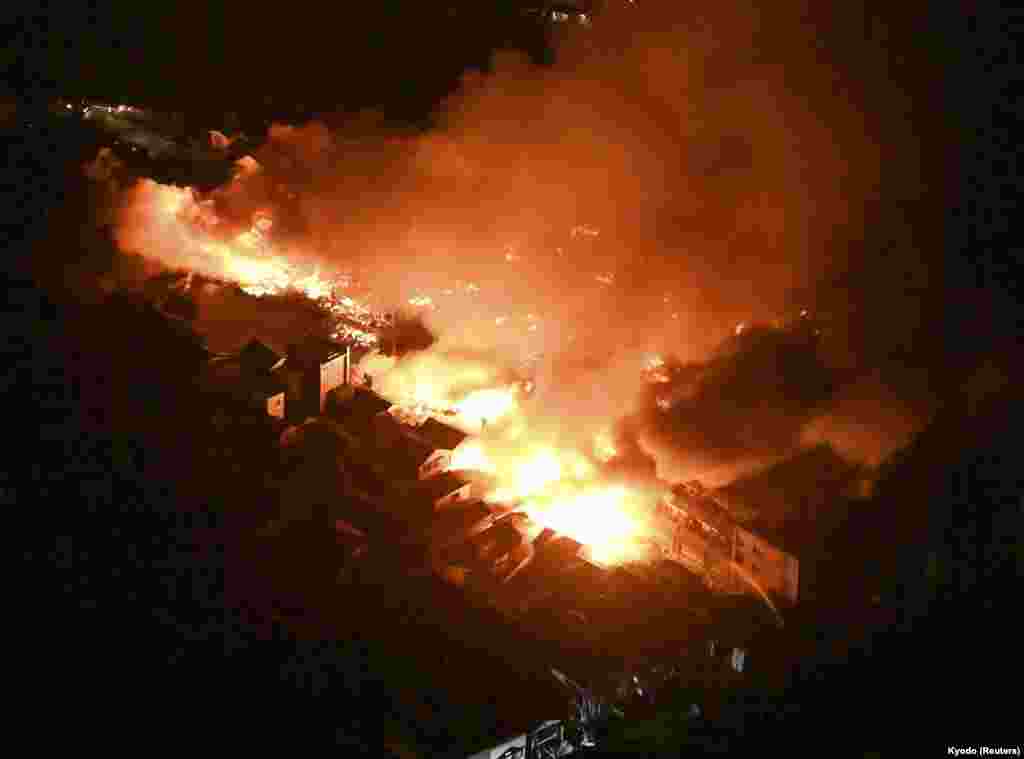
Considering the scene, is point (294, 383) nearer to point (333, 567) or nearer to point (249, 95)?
point (333, 567)

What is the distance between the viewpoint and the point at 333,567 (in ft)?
32.2

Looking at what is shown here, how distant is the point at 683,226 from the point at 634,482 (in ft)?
19.7

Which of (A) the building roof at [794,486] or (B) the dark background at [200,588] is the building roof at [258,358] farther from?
(A) the building roof at [794,486]

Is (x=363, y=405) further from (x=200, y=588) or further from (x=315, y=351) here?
(x=200, y=588)

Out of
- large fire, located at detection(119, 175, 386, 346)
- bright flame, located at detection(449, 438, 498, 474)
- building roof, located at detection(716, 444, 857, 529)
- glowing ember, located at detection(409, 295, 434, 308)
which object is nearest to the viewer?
building roof, located at detection(716, 444, 857, 529)

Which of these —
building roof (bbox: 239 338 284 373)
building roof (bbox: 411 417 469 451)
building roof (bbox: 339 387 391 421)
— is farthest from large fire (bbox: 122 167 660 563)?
building roof (bbox: 239 338 284 373)

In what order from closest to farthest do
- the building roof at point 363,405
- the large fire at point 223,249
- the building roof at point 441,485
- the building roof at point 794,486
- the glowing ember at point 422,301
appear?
the building roof at point 441,485 → the building roof at point 794,486 → the building roof at point 363,405 → the large fire at point 223,249 → the glowing ember at point 422,301

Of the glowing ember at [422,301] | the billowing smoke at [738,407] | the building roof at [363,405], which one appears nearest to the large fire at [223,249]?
the glowing ember at [422,301]

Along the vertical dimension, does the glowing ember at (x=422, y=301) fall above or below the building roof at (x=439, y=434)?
above

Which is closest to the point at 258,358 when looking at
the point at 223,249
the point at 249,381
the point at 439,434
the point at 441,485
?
the point at 249,381

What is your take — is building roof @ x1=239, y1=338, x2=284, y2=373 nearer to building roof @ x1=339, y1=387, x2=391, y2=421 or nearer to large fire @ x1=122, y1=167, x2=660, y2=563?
building roof @ x1=339, y1=387, x2=391, y2=421

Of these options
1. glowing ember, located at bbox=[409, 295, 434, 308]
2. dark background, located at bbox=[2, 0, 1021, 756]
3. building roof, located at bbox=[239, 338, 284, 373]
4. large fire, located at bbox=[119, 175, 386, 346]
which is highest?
large fire, located at bbox=[119, 175, 386, 346]

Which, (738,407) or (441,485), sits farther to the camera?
(738,407)

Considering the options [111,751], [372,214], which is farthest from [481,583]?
[372,214]
